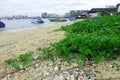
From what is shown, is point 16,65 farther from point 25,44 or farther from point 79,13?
point 79,13

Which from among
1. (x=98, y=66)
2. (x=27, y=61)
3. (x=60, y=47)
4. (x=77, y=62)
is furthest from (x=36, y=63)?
(x=98, y=66)

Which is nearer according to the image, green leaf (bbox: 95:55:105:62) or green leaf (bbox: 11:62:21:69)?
green leaf (bbox: 95:55:105:62)

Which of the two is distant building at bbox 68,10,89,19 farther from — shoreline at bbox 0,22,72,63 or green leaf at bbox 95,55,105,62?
green leaf at bbox 95,55,105,62

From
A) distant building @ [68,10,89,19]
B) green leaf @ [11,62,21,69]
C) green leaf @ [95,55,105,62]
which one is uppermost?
green leaf @ [95,55,105,62]

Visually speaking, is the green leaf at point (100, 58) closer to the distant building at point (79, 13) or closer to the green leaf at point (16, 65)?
the green leaf at point (16, 65)

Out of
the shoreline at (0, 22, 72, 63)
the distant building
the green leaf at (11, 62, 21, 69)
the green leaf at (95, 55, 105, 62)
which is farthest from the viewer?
the distant building

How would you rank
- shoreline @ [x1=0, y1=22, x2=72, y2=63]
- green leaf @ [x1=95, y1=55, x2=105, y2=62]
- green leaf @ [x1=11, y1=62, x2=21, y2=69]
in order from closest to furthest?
green leaf @ [x1=95, y1=55, x2=105, y2=62] < green leaf @ [x1=11, y1=62, x2=21, y2=69] < shoreline @ [x1=0, y1=22, x2=72, y2=63]

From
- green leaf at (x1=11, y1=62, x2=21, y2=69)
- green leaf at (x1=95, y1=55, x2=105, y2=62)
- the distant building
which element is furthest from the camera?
the distant building

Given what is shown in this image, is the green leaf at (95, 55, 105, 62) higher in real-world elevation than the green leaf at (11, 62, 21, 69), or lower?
higher

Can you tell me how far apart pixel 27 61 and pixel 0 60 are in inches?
49.4

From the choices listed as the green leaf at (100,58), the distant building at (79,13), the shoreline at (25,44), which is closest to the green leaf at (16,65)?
the shoreline at (25,44)

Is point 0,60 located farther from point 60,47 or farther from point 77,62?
point 77,62

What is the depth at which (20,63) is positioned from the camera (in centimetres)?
524

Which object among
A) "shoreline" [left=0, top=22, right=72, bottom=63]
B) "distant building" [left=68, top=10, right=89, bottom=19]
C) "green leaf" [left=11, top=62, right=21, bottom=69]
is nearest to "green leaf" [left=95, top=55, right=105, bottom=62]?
"green leaf" [left=11, top=62, right=21, bottom=69]
